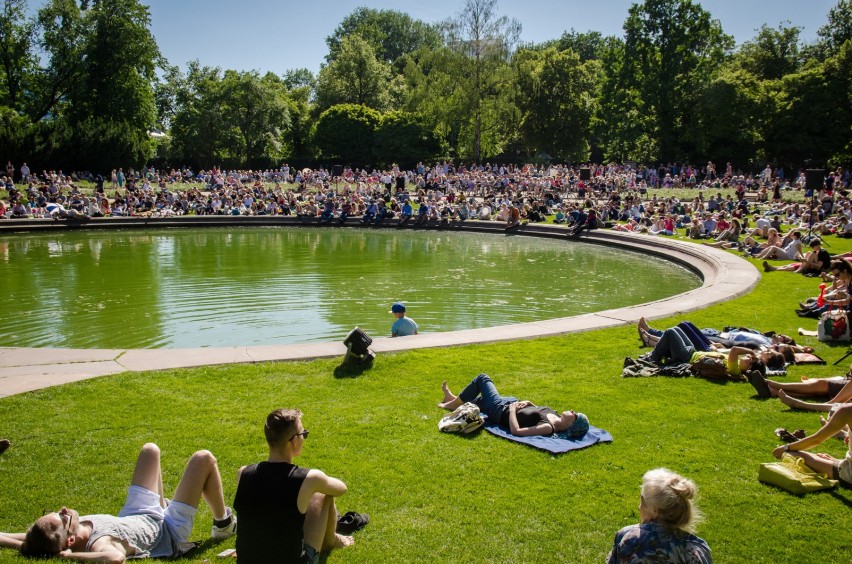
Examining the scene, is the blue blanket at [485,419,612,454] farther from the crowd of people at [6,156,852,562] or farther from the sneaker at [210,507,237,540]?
the sneaker at [210,507,237,540]

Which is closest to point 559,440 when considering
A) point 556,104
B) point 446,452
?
point 446,452

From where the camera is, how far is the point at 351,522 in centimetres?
500

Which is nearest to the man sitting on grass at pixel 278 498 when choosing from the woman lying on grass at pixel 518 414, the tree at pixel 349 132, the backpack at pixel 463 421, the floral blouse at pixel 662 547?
the floral blouse at pixel 662 547

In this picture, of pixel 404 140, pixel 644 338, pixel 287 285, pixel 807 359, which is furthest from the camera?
pixel 404 140

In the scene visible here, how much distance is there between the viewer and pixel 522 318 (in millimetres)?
14727

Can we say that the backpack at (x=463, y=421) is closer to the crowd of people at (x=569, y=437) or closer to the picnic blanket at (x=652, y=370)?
the crowd of people at (x=569, y=437)

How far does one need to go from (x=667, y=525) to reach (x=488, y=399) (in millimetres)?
3560

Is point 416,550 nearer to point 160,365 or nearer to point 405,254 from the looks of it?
point 160,365

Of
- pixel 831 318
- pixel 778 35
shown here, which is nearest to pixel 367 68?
pixel 778 35

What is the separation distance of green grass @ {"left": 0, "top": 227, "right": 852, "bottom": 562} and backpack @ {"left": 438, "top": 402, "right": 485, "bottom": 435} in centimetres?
15

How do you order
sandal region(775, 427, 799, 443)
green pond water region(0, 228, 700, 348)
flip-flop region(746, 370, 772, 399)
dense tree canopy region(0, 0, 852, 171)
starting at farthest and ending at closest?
dense tree canopy region(0, 0, 852, 171) → green pond water region(0, 228, 700, 348) → flip-flop region(746, 370, 772, 399) → sandal region(775, 427, 799, 443)

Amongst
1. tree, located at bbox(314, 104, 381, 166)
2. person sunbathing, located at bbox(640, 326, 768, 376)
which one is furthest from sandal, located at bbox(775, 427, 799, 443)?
tree, located at bbox(314, 104, 381, 166)

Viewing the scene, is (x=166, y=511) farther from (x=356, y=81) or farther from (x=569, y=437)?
(x=356, y=81)

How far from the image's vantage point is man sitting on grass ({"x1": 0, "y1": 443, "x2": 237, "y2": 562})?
4.30 m
